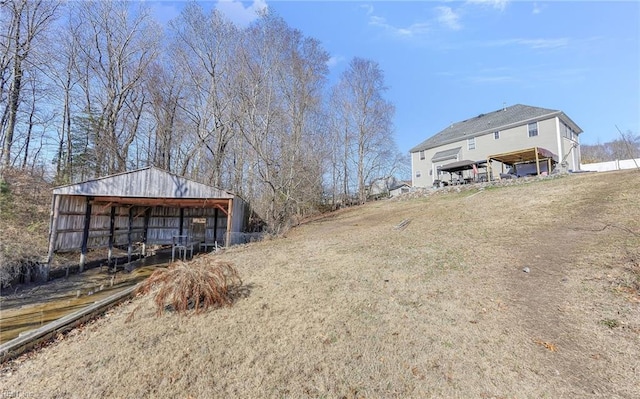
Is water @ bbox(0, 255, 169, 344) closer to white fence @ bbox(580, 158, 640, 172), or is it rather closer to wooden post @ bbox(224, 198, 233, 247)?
wooden post @ bbox(224, 198, 233, 247)

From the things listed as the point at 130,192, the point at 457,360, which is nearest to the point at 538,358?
the point at 457,360

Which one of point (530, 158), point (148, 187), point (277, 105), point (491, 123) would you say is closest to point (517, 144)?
point (530, 158)

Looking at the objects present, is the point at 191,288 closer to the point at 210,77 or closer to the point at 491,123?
the point at 210,77

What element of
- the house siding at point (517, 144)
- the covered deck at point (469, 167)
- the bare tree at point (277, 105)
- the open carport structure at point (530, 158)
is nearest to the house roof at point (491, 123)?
the house siding at point (517, 144)

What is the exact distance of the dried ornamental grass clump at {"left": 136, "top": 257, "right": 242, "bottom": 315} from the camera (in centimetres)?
517

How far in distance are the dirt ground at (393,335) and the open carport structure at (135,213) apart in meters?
6.35

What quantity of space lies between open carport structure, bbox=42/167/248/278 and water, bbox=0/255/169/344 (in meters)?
1.31

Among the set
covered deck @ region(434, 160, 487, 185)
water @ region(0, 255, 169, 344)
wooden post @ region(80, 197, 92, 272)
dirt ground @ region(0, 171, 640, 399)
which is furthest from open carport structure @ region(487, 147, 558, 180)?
wooden post @ region(80, 197, 92, 272)

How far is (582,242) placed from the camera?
7254 mm

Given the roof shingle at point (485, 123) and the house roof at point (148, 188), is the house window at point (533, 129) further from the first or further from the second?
the house roof at point (148, 188)

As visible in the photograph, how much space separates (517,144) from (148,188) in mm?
24200

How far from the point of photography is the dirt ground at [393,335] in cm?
325

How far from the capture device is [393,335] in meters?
4.19

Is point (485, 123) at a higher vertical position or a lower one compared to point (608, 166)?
higher
